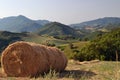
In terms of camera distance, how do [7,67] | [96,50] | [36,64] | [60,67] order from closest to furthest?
[36,64], [7,67], [60,67], [96,50]

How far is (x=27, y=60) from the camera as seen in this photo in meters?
12.1

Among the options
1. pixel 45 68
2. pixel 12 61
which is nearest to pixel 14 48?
pixel 12 61

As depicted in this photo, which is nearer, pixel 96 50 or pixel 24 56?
pixel 24 56

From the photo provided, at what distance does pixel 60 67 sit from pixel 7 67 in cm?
229

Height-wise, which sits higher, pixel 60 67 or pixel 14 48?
pixel 14 48

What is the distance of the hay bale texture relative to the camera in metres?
11.9

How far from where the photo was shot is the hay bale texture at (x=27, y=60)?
11898mm

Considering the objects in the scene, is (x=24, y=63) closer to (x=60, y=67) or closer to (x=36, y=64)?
(x=36, y=64)

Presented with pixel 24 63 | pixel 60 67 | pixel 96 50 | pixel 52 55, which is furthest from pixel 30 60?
pixel 96 50

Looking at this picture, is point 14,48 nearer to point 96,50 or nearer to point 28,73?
point 28,73

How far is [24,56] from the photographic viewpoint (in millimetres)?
12234

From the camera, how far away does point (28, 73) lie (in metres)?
11.9

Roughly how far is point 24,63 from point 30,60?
0.28 metres

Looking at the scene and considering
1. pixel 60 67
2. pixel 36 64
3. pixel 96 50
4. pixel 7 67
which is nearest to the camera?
pixel 36 64
